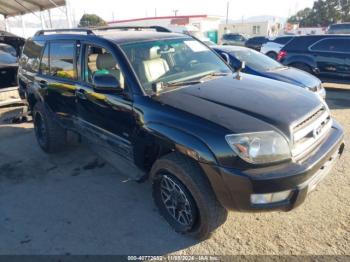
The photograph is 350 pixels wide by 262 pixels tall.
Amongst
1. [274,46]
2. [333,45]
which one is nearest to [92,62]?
[333,45]

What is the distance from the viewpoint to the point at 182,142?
9.07 ft

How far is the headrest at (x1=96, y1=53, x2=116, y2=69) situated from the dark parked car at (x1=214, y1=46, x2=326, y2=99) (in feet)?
10.6

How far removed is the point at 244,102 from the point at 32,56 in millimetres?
4116

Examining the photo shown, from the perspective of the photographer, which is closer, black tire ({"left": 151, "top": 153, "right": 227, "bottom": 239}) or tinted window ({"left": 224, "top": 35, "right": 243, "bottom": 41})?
black tire ({"left": 151, "top": 153, "right": 227, "bottom": 239})

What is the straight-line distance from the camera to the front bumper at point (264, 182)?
251 centimetres

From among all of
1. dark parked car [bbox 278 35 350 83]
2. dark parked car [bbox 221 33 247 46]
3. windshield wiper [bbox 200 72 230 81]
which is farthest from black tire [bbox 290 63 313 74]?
dark parked car [bbox 221 33 247 46]

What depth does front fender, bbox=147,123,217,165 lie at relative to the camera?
264cm

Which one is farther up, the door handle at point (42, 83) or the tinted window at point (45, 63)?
the tinted window at point (45, 63)

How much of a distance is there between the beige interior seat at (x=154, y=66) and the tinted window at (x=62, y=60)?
1170 mm

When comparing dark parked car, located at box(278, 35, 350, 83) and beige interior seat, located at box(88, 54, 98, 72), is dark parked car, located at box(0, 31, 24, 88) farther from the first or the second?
dark parked car, located at box(278, 35, 350, 83)


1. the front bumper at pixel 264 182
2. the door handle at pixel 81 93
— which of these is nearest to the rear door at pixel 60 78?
the door handle at pixel 81 93

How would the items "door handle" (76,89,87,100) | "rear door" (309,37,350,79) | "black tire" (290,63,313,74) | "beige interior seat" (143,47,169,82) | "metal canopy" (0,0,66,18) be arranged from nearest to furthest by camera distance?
"beige interior seat" (143,47,169,82)
"door handle" (76,89,87,100)
"rear door" (309,37,350,79)
"black tire" (290,63,313,74)
"metal canopy" (0,0,66,18)

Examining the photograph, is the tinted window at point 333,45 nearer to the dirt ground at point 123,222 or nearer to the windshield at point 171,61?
the dirt ground at point 123,222

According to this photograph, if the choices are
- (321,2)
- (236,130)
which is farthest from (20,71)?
(321,2)
